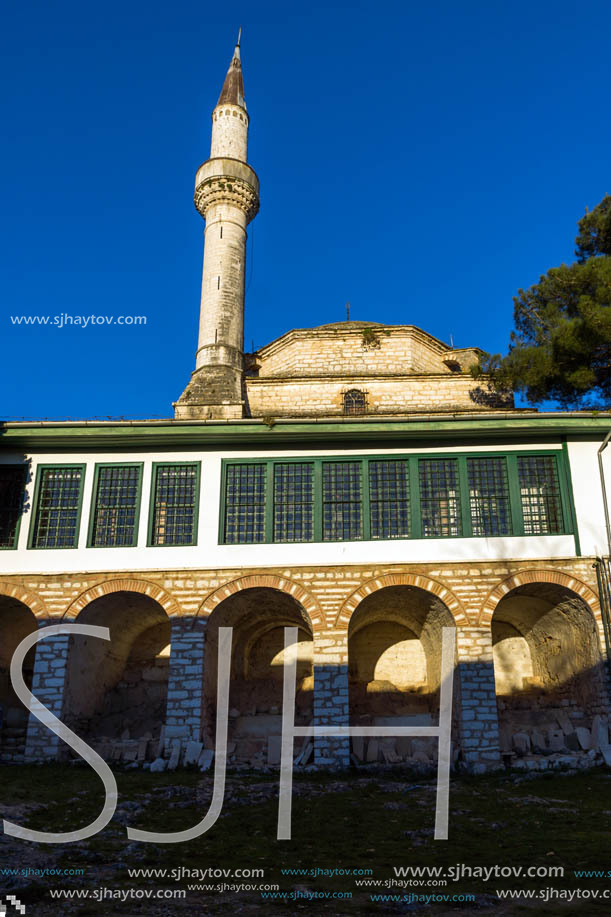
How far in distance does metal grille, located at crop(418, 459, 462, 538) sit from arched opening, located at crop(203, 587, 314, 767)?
2.99 m

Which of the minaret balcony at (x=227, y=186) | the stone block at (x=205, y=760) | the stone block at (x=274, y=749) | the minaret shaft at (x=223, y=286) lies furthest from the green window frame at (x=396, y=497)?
the minaret balcony at (x=227, y=186)

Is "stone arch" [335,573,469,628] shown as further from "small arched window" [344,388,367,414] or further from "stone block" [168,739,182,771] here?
"small arched window" [344,388,367,414]

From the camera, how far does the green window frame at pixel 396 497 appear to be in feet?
48.9

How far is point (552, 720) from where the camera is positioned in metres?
15.0

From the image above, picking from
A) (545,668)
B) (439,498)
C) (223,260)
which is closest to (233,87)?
(223,260)

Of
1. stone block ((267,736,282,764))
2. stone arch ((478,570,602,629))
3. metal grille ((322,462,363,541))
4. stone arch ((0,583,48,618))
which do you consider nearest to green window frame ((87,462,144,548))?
stone arch ((0,583,48,618))

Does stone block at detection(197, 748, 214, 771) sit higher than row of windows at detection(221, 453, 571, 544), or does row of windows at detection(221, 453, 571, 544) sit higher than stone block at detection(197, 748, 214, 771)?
row of windows at detection(221, 453, 571, 544)

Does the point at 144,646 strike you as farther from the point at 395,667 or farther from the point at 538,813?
the point at 538,813

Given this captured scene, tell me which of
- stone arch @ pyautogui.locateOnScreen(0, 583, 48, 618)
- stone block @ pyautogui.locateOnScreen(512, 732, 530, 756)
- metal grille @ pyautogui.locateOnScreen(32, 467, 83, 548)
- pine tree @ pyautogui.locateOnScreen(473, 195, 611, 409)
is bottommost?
stone block @ pyautogui.locateOnScreen(512, 732, 530, 756)

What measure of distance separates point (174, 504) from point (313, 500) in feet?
8.98

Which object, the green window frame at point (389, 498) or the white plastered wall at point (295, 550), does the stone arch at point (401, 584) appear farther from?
the green window frame at point (389, 498)

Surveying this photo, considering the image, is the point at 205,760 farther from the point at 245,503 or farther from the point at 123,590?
the point at 245,503

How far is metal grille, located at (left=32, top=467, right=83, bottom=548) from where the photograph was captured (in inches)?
595

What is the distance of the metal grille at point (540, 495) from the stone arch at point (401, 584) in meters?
2.00
